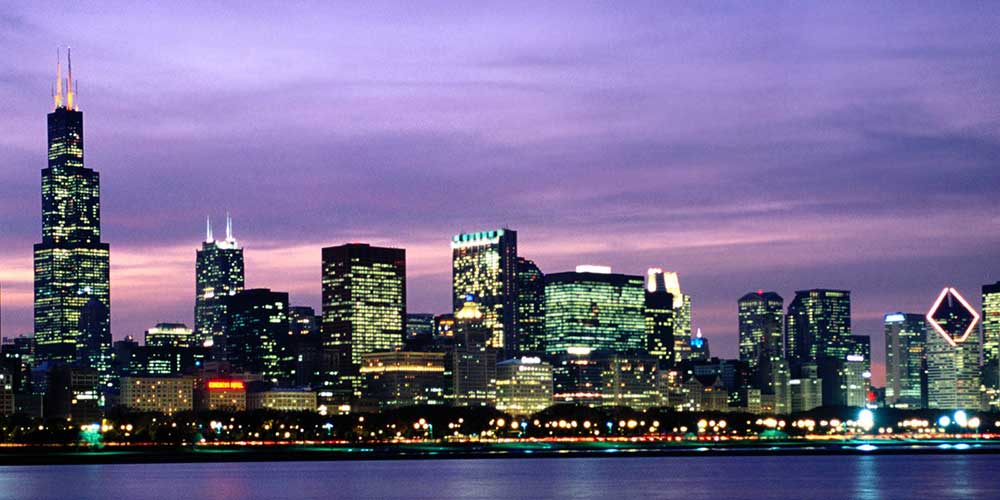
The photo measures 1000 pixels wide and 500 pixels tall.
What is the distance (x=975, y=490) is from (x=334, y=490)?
52.4m

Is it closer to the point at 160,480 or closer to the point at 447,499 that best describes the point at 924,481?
the point at 447,499

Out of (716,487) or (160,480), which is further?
(160,480)

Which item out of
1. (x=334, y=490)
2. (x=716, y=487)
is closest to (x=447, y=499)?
(x=334, y=490)

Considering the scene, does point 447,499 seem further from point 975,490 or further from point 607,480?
point 975,490

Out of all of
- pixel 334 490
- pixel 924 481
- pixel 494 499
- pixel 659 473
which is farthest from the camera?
pixel 659 473

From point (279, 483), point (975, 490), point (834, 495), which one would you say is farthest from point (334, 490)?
point (975, 490)

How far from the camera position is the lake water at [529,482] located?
464ft

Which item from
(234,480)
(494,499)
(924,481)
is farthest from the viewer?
(234,480)

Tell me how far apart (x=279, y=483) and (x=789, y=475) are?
158 feet

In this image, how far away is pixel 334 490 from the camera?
490 ft

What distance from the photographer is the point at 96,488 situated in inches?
6058

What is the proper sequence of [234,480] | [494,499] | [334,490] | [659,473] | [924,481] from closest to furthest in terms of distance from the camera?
1. [494,499]
2. [334,490]
3. [924,481]
4. [234,480]
5. [659,473]

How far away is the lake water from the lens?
14150 centimetres

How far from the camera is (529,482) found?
530 feet
